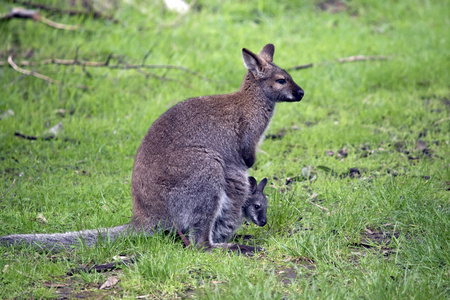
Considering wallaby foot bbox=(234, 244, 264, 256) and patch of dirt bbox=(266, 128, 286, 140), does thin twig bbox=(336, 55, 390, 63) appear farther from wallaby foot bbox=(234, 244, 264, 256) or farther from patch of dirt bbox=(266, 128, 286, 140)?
wallaby foot bbox=(234, 244, 264, 256)

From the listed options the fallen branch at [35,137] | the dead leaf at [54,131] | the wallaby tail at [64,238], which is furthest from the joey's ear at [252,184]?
the dead leaf at [54,131]

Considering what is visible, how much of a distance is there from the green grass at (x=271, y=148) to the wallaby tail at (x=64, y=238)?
3.4 inches

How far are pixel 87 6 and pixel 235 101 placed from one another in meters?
6.41

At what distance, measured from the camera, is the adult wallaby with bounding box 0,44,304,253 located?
4.50m

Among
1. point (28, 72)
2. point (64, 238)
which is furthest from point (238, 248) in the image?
point (28, 72)

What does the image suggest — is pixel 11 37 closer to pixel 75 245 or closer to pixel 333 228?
pixel 75 245

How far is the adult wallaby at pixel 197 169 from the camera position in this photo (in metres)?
4.50

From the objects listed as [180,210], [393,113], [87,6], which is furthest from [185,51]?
[180,210]

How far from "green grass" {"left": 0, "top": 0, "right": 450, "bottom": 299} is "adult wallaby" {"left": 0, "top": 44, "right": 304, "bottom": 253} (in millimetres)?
227

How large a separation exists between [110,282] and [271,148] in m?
3.76

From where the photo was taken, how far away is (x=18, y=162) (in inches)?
258

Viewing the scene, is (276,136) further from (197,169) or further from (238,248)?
(238,248)

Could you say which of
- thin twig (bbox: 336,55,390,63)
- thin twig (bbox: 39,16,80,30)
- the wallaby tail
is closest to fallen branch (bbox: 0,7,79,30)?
thin twig (bbox: 39,16,80,30)

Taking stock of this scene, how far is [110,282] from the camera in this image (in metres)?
3.89
